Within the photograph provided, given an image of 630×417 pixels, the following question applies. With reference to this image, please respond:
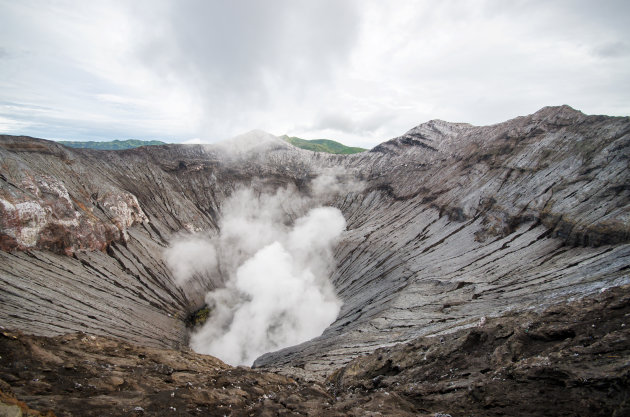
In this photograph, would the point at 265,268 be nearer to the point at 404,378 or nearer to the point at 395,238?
the point at 395,238

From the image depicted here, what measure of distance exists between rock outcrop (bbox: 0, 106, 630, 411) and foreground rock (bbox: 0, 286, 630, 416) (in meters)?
1.72

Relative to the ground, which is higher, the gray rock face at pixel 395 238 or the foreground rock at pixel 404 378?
the gray rock face at pixel 395 238

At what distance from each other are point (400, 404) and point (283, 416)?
458 centimetres

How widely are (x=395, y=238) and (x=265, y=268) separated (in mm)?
26004

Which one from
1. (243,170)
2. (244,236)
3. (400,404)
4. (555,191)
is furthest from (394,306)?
(243,170)

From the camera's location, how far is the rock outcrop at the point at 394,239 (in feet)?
77.7

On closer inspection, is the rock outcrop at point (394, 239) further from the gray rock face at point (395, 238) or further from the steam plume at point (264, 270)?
the steam plume at point (264, 270)

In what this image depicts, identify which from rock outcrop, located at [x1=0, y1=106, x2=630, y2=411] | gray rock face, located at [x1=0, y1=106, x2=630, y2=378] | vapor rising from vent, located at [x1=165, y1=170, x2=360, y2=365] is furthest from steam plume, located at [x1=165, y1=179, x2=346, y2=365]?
gray rock face, located at [x1=0, y1=106, x2=630, y2=378]

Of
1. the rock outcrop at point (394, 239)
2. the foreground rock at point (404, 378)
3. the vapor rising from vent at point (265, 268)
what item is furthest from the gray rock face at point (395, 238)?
the foreground rock at point (404, 378)

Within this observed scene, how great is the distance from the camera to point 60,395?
30.4ft

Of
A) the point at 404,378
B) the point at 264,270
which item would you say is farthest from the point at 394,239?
the point at 404,378

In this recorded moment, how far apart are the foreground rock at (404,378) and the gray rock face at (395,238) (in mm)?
4620

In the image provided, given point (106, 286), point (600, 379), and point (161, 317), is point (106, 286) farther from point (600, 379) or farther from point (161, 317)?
point (600, 379)

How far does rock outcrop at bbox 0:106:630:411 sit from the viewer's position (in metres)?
23.7
